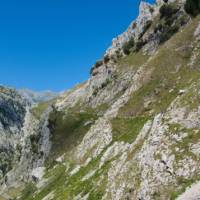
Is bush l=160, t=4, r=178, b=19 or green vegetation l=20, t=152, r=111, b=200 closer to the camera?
green vegetation l=20, t=152, r=111, b=200

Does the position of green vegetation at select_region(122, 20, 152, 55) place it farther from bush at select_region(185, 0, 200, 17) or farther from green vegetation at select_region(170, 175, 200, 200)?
green vegetation at select_region(170, 175, 200, 200)

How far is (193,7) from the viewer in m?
115

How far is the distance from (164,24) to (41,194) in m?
70.3

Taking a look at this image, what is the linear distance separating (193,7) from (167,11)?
17.9 m

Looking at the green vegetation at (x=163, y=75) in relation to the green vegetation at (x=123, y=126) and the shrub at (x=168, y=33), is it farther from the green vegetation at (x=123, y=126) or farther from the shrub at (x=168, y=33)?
the shrub at (x=168, y=33)

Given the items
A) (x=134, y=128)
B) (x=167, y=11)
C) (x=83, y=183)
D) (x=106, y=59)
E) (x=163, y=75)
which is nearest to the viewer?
(x=83, y=183)

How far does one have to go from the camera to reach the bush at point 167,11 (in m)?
130

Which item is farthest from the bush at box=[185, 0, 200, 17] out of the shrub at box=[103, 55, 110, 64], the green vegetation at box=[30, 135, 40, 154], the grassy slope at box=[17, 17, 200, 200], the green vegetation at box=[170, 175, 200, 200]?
the green vegetation at box=[170, 175, 200, 200]

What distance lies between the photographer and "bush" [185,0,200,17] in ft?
369

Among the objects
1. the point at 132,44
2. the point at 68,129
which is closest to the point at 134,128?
the point at 68,129

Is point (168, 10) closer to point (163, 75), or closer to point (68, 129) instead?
point (68, 129)

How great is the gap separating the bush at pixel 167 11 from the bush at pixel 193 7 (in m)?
9.85

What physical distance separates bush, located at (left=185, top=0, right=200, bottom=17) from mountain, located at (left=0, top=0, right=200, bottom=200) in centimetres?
16

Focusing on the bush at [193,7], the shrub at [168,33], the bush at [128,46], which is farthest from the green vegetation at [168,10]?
the bush at [128,46]
